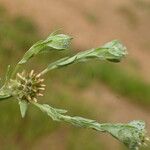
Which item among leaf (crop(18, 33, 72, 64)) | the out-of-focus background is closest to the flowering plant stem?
leaf (crop(18, 33, 72, 64))

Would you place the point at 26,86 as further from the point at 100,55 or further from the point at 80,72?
the point at 80,72

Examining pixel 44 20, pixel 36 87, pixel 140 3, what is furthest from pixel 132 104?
pixel 36 87

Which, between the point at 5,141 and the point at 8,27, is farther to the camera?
the point at 8,27

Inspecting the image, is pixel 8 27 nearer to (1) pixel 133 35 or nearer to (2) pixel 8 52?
(2) pixel 8 52

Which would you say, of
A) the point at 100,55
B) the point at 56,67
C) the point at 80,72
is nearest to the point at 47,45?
the point at 56,67

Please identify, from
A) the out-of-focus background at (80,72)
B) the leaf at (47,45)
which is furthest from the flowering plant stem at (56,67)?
the out-of-focus background at (80,72)
